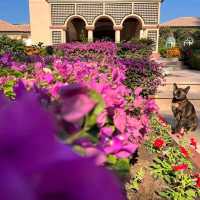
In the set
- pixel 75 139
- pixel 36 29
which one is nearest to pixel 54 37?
pixel 36 29

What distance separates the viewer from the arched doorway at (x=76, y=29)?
31.9 m

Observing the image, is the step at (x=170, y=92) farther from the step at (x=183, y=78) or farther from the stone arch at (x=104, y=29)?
the stone arch at (x=104, y=29)

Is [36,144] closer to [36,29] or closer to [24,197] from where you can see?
[24,197]

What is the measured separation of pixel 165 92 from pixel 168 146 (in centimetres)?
629

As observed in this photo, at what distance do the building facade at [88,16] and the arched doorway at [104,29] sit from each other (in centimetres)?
56

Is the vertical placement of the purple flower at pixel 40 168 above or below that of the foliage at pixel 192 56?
above

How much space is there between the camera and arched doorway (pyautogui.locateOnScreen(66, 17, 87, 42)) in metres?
31.9

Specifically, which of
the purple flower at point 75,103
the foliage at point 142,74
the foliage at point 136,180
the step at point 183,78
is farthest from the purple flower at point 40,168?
the step at point 183,78

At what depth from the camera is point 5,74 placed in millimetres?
4020

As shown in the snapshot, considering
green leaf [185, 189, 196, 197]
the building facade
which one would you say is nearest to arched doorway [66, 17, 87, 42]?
the building facade

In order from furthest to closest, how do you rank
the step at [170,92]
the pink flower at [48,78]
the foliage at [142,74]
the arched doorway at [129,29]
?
the arched doorway at [129,29]
the step at [170,92]
the foliage at [142,74]
the pink flower at [48,78]

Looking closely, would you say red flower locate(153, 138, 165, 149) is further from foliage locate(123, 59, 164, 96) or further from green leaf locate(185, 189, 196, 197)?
foliage locate(123, 59, 164, 96)

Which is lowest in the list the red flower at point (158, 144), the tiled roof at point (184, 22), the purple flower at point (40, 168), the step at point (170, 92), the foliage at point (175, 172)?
the step at point (170, 92)

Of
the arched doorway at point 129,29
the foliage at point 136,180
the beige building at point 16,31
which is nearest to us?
the foliage at point 136,180
